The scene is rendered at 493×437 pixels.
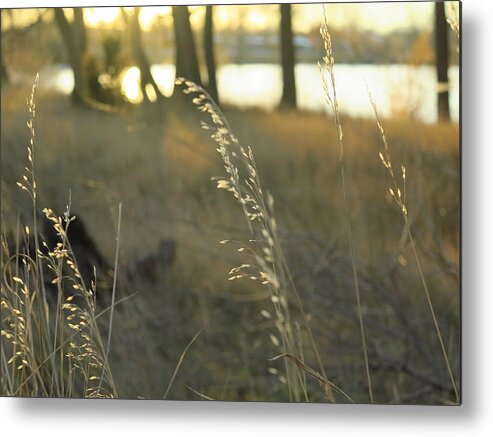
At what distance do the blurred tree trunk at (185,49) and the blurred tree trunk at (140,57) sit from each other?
0.07 meters

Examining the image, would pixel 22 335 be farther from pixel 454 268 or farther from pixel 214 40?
pixel 454 268

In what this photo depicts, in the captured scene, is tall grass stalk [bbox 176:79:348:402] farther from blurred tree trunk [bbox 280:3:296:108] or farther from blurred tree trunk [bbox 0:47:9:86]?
blurred tree trunk [bbox 0:47:9:86]

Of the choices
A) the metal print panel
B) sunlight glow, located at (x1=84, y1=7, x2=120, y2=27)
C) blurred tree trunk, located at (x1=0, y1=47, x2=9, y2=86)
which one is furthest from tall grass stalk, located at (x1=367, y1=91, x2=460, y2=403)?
blurred tree trunk, located at (x1=0, y1=47, x2=9, y2=86)

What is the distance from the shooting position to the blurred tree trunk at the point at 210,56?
264cm

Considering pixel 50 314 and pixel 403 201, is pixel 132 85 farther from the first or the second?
pixel 403 201

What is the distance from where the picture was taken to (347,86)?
2.60m

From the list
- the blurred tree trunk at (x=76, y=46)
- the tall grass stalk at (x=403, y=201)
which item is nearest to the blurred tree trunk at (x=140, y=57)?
the blurred tree trunk at (x=76, y=46)

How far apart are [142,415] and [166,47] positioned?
952 mm

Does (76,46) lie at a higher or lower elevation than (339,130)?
higher

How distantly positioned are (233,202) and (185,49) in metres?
0.40

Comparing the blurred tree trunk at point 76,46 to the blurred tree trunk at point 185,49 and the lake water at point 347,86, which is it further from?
the blurred tree trunk at point 185,49

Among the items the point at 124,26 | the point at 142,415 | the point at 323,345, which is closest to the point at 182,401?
the point at 142,415

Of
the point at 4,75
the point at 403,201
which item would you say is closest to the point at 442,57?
the point at 403,201

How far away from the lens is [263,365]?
267 centimetres
